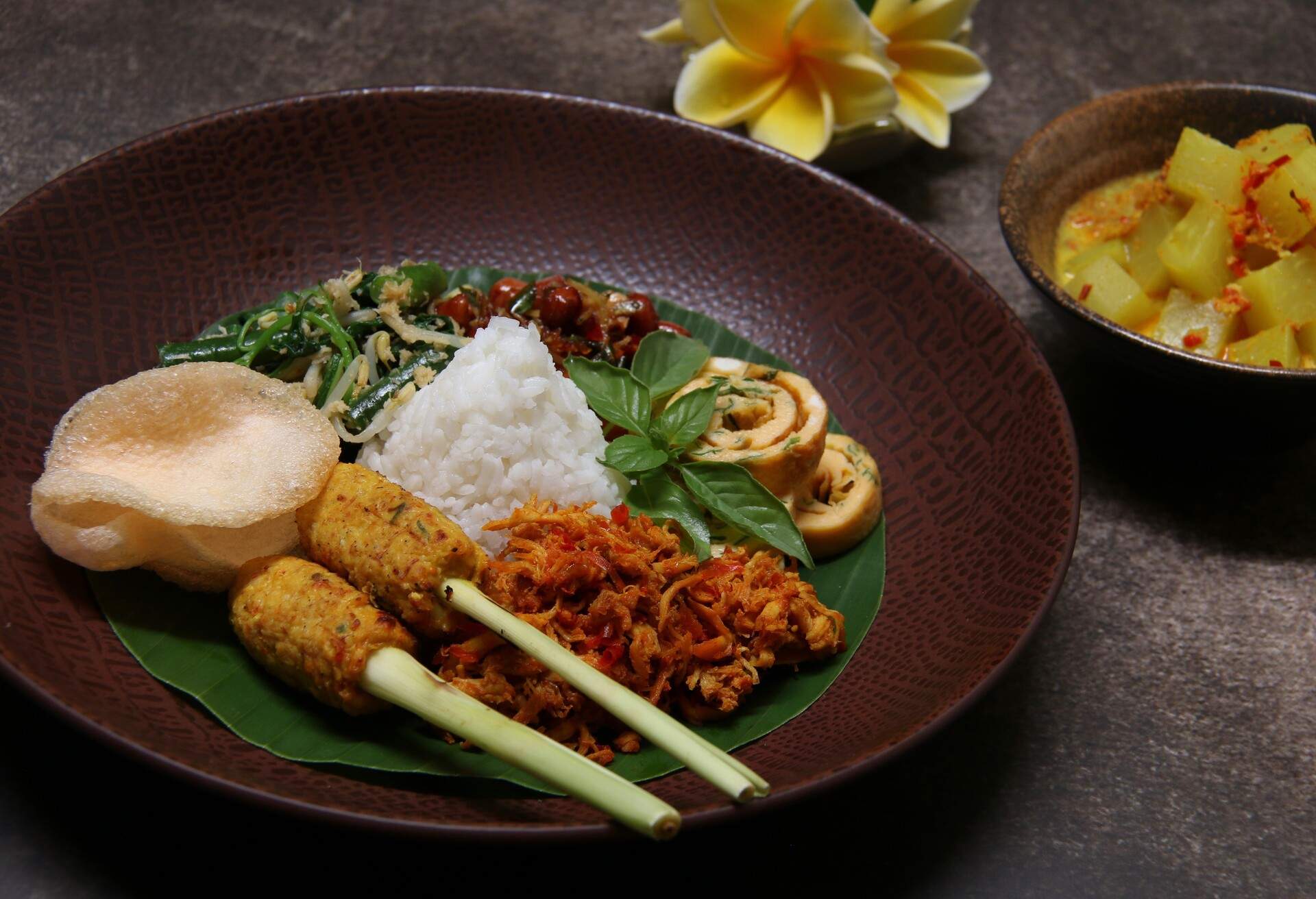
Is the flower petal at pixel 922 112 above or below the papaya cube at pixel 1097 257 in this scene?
above

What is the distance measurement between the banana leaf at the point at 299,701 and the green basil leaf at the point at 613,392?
2.72 feet

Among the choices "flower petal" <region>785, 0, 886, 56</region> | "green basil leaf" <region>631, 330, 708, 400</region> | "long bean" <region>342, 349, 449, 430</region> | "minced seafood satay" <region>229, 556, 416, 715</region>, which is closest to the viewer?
"minced seafood satay" <region>229, 556, 416, 715</region>

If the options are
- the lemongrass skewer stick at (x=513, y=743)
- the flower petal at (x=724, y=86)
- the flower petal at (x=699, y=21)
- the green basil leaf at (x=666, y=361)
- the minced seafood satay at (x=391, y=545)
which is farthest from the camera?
the flower petal at (x=699, y=21)

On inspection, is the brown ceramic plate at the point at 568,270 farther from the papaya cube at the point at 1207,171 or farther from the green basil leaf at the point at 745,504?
the papaya cube at the point at 1207,171

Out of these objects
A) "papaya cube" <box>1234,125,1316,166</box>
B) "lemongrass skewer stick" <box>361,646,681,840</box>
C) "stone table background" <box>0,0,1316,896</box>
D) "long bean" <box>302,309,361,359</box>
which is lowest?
"stone table background" <box>0,0,1316,896</box>

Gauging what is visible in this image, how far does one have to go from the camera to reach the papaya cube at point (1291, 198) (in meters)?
3.64

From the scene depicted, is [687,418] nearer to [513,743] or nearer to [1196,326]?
[513,743]

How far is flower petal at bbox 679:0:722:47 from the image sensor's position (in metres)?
4.80

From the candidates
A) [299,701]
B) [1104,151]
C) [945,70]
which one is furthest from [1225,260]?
[299,701]


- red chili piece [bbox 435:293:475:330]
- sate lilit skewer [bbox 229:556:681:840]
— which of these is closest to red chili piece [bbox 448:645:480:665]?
sate lilit skewer [bbox 229:556:681:840]

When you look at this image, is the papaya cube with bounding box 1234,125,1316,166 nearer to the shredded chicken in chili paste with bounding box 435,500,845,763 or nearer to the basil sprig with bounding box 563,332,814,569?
the basil sprig with bounding box 563,332,814,569

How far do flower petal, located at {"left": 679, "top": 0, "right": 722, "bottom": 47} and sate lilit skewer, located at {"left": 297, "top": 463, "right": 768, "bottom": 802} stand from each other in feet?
9.28

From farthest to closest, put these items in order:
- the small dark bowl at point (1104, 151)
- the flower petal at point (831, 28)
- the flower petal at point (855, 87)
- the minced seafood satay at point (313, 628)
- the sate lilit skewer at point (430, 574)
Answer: the flower petal at point (855, 87) < the flower petal at point (831, 28) < the small dark bowl at point (1104, 151) < the minced seafood satay at point (313, 628) < the sate lilit skewer at point (430, 574)

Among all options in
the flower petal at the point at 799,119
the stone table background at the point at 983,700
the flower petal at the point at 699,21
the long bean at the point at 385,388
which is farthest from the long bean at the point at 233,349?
the flower petal at the point at 699,21
